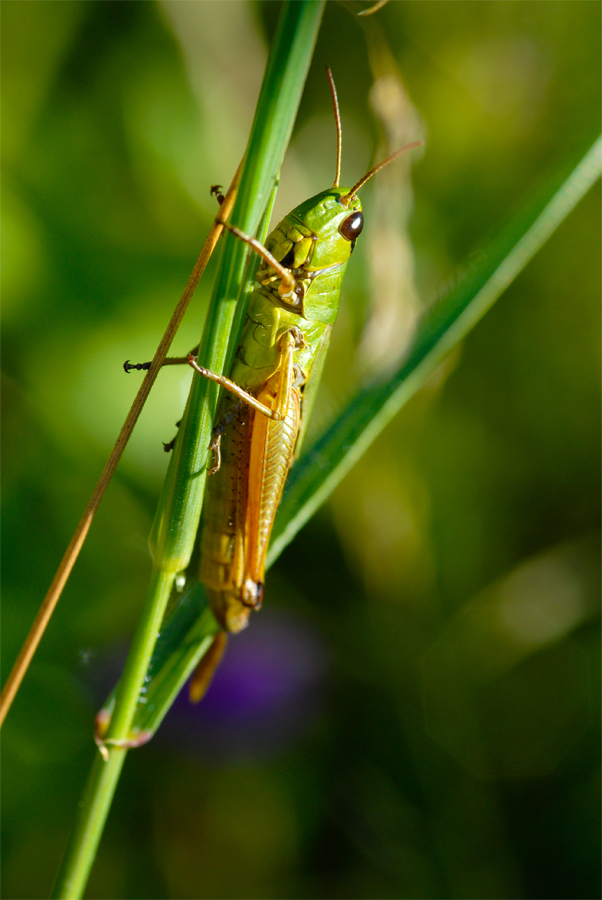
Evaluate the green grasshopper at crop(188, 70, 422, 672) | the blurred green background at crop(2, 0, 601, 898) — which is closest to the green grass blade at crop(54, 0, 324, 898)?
the green grasshopper at crop(188, 70, 422, 672)

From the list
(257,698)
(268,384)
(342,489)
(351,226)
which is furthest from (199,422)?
(257,698)

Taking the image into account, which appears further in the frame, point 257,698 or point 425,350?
point 257,698

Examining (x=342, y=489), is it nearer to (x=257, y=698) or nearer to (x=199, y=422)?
(x=257, y=698)

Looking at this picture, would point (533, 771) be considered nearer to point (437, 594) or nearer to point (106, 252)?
point (437, 594)

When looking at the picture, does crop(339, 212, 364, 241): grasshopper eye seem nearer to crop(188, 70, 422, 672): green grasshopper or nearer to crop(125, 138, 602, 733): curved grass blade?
crop(188, 70, 422, 672): green grasshopper

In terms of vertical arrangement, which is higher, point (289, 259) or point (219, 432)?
point (289, 259)

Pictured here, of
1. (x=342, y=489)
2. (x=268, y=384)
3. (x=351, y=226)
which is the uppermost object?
(x=351, y=226)
